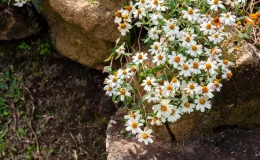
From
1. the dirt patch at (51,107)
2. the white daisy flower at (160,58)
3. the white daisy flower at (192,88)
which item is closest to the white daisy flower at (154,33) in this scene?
the white daisy flower at (160,58)

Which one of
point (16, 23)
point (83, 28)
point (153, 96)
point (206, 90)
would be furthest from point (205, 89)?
point (16, 23)

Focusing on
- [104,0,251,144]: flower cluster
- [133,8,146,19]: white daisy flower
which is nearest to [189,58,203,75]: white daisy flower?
[104,0,251,144]: flower cluster

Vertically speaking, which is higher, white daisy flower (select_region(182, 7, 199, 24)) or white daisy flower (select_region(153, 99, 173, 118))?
white daisy flower (select_region(182, 7, 199, 24))

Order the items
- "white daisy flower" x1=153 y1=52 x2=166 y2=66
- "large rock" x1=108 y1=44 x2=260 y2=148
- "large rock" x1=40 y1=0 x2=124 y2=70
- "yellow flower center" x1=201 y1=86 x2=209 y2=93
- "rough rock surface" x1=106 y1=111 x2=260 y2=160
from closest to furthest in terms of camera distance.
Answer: "yellow flower center" x1=201 y1=86 x2=209 y2=93, "white daisy flower" x1=153 y1=52 x2=166 y2=66, "large rock" x1=108 y1=44 x2=260 y2=148, "rough rock surface" x1=106 y1=111 x2=260 y2=160, "large rock" x1=40 y1=0 x2=124 y2=70

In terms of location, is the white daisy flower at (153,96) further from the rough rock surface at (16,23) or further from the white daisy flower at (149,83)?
the rough rock surface at (16,23)

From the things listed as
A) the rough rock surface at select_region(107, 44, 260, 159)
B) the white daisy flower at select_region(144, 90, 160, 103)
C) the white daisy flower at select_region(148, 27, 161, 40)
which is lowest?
the rough rock surface at select_region(107, 44, 260, 159)

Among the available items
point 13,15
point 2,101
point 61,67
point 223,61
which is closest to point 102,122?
point 61,67

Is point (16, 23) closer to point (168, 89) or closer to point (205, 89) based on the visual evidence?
point (168, 89)

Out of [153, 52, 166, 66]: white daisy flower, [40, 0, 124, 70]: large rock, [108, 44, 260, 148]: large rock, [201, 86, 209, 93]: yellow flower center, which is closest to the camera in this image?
[201, 86, 209, 93]: yellow flower center

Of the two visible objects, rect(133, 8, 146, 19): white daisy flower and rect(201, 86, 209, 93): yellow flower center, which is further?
rect(133, 8, 146, 19): white daisy flower

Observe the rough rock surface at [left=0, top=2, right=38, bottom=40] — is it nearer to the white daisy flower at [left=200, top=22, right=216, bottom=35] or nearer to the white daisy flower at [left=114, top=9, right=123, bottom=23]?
the white daisy flower at [left=114, top=9, right=123, bottom=23]
